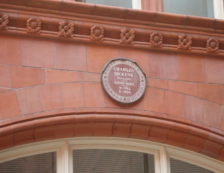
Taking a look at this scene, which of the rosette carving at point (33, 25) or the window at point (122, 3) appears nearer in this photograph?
the rosette carving at point (33, 25)

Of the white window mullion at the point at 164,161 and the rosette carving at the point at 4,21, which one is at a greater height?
the rosette carving at the point at 4,21

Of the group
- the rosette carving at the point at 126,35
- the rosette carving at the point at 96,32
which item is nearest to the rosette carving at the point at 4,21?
the rosette carving at the point at 96,32

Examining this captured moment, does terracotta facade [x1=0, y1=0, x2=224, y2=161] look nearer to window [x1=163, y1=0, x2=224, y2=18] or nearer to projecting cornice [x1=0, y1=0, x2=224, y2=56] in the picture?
projecting cornice [x1=0, y1=0, x2=224, y2=56]

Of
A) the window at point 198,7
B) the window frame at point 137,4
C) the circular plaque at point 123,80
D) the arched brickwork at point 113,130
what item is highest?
the window at point 198,7

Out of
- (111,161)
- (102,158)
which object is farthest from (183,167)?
(102,158)

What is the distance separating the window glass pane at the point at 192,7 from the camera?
32.0 feet

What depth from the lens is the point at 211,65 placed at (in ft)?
30.1

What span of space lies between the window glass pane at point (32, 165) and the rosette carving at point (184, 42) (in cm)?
230

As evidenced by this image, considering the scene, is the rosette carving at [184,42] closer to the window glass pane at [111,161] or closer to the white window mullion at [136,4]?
the white window mullion at [136,4]

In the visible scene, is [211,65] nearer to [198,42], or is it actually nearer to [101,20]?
[198,42]

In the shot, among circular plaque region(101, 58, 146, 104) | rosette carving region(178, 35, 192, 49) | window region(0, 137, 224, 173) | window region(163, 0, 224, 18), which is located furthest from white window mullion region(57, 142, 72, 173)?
window region(163, 0, 224, 18)

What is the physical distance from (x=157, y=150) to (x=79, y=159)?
3.63 feet

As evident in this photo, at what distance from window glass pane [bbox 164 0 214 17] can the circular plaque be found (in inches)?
55.8

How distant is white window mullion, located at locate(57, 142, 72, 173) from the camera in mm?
8555
